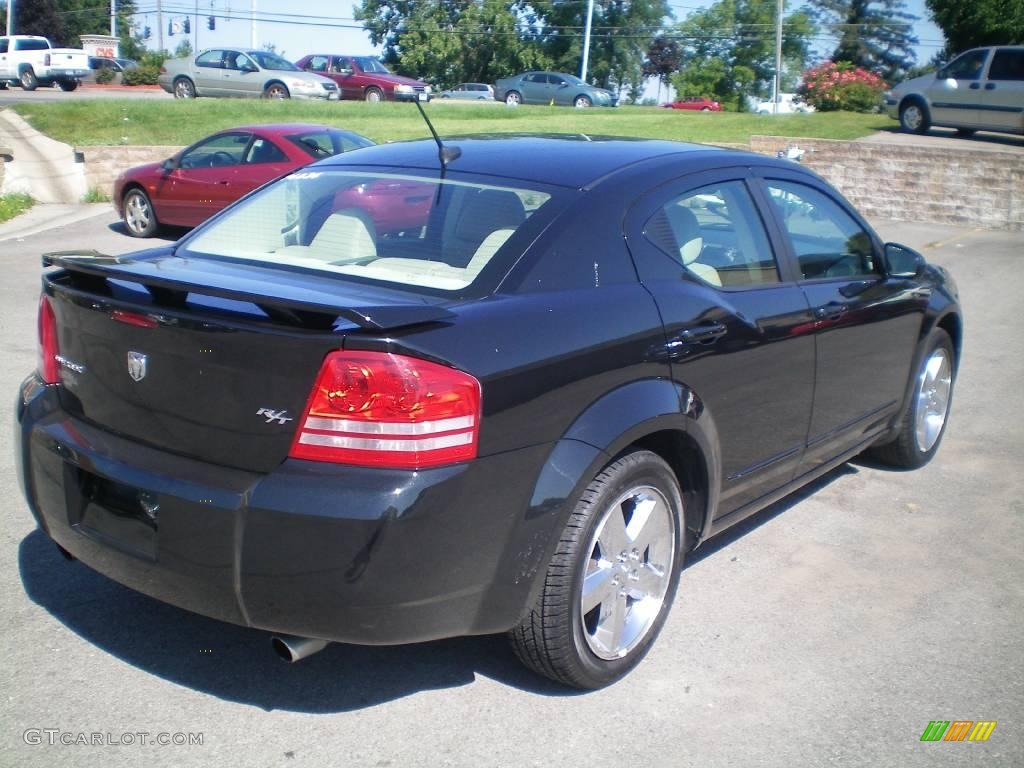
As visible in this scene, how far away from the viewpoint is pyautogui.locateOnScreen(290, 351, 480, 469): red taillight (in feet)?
9.30

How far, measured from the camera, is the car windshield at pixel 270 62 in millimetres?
31144

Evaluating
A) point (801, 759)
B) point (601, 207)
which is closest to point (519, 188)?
point (601, 207)

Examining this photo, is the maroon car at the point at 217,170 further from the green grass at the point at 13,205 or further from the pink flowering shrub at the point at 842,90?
the pink flowering shrub at the point at 842,90

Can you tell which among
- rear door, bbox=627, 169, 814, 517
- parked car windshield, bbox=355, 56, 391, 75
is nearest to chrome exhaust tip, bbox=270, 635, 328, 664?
rear door, bbox=627, 169, 814, 517

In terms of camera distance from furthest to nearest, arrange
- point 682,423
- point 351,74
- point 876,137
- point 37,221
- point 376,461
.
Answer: point 351,74, point 876,137, point 37,221, point 682,423, point 376,461

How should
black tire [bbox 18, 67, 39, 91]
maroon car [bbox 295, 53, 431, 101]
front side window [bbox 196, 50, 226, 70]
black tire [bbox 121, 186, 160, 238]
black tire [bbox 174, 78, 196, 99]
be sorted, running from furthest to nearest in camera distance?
black tire [bbox 18, 67, 39, 91] < maroon car [bbox 295, 53, 431, 101] < black tire [bbox 174, 78, 196, 99] < front side window [bbox 196, 50, 226, 70] < black tire [bbox 121, 186, 160, 238]

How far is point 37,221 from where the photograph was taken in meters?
15.0

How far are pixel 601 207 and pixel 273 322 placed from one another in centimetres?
125

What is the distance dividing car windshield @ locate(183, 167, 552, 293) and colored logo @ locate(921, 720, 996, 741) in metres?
1.96

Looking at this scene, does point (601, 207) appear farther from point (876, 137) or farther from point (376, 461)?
point (876, 137)

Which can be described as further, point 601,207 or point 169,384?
point 601,207

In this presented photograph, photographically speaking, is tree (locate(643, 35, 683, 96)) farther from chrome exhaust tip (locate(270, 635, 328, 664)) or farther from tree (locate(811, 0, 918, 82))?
chrome exhaust tip (locate(270, 635, 328, 664))

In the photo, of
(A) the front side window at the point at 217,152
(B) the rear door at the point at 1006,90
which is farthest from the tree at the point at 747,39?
(A) the front side window at the point at 217,152

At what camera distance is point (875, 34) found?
8562 cm
